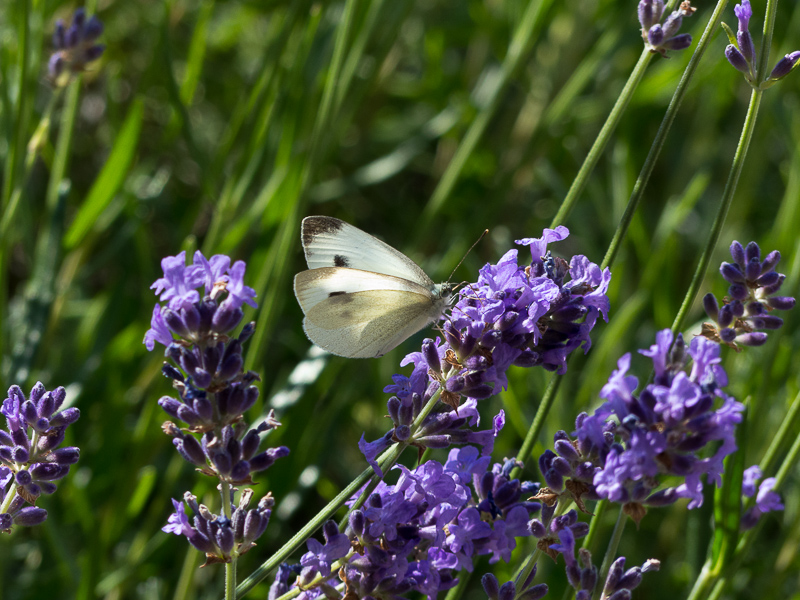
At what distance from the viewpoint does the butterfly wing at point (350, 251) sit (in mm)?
1239

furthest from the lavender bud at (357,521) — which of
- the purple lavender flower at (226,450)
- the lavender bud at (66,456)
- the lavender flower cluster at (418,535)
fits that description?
the lavender bud at (66,456)

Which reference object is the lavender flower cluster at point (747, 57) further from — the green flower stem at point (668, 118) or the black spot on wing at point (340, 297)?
the black spot on wing at point (340, 297)

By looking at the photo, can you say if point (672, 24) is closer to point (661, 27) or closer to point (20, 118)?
point (661, 27)

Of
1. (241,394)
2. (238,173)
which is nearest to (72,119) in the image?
(238,173)

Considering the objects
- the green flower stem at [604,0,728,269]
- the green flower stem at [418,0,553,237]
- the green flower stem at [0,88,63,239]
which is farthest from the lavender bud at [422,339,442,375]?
the green flower stem at [418,0,553,237]

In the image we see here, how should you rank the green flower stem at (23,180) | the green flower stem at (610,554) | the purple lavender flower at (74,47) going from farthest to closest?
1. the purple lavender flower at (74,47)
2. the green flower stem at (23,180)
3. the green flower stem at (610,554)

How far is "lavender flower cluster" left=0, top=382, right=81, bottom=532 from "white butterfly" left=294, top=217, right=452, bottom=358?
37cm

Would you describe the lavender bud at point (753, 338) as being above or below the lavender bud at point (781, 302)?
below

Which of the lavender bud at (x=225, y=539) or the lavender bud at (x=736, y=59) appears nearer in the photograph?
the lavender bud at (x=225, y=539)

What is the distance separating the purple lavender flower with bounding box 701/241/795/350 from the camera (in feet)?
3.01

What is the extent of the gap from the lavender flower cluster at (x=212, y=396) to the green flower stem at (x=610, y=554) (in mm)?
380

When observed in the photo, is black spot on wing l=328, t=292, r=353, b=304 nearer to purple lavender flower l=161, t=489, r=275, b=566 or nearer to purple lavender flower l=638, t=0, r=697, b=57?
purple lavender flower l=161, t=489, r=275, b=566

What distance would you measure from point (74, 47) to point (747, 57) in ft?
4.46

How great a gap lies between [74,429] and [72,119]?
0.73m
